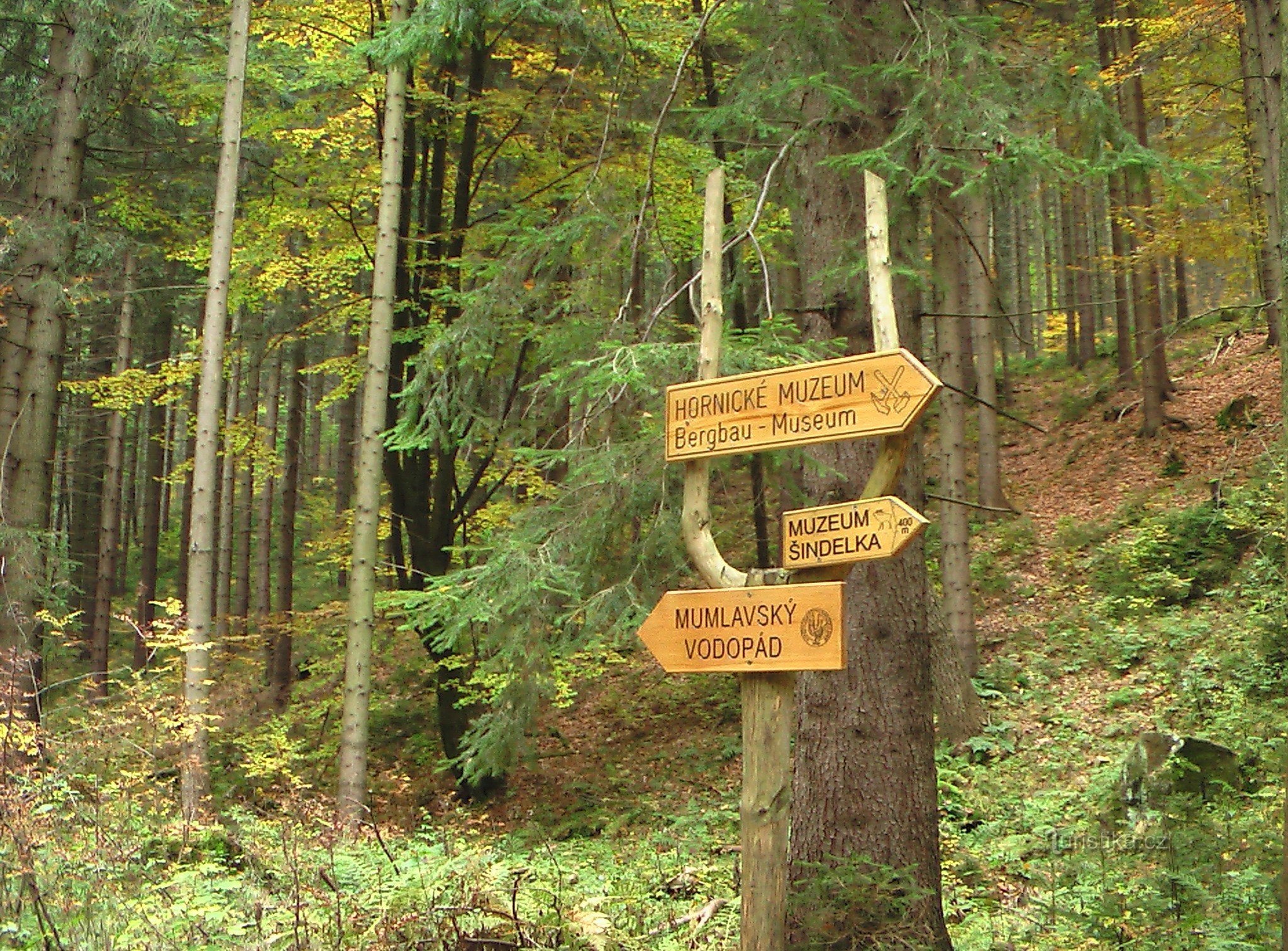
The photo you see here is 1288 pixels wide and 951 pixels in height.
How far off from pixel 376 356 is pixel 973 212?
26.4 ft

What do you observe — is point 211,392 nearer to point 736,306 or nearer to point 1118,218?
point 736,306

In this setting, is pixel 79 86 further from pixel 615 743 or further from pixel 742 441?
pixel 742 441

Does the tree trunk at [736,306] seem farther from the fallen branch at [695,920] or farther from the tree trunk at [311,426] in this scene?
the tree trunk at [311,426]

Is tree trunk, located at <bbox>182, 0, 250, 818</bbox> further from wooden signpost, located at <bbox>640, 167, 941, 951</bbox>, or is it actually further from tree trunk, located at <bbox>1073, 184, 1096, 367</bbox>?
tree trunk, located at <bbox>1073, 184, 1096, 367</bbox>

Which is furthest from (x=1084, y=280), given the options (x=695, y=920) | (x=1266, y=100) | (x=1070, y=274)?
(x=695, y=920)

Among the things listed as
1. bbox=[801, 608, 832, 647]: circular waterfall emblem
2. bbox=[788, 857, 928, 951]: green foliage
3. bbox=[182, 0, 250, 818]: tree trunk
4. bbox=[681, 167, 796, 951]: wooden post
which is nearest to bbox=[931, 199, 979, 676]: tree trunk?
bbox=[788, 857, 928, 951]: green foliage

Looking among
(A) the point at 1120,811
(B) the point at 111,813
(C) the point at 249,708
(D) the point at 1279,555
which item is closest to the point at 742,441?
(B) the point at 111,813

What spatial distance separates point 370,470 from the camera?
408 inches

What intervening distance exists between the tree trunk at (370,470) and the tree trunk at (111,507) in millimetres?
7152

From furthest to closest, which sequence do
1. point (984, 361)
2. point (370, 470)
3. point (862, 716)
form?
1. point (984, 361)
2. point (370, 470)
3. point (862, 716)

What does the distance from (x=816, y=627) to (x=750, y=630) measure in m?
0.27

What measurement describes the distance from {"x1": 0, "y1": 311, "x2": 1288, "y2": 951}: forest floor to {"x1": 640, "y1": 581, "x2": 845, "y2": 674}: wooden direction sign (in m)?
1.60

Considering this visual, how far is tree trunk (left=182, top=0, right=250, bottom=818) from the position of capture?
10469 millimetres

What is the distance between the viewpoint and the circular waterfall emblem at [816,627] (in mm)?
3578
